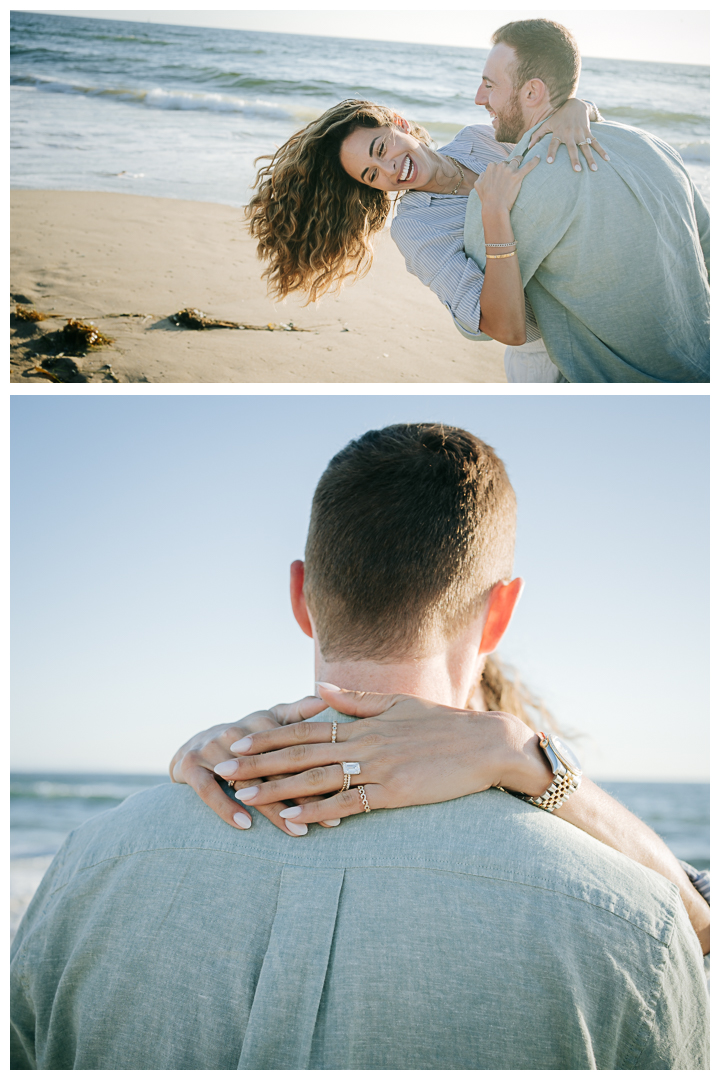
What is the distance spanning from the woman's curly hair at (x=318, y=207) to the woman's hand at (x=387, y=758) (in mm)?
2671

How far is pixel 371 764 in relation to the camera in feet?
4.28

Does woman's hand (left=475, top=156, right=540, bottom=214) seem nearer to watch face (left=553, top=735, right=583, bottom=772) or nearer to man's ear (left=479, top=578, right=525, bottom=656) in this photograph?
man's ear (left=479, top=578, right=525, bottom=656)

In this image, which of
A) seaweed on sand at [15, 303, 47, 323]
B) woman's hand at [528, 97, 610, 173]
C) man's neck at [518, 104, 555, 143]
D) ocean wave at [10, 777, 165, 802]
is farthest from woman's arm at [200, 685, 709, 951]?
ocean wave at [10, 777, 165, 802]

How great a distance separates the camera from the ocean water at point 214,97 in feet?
23.7

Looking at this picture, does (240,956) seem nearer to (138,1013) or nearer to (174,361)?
(138,1013)

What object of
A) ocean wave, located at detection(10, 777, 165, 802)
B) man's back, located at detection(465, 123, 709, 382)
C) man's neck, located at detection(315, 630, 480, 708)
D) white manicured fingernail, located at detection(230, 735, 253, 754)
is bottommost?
ocean wave, located at detection(10, 777, 165, 802)

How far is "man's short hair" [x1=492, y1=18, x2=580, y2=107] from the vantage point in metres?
2.69

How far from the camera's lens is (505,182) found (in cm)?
250

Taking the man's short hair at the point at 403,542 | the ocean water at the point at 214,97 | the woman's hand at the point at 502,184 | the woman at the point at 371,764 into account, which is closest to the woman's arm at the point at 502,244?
the woman's hand at the point at 502,184

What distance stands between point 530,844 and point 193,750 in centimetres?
71

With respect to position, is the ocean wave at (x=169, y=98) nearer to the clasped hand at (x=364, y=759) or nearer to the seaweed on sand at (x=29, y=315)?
the seaweed on sand at (x=29, y=315)

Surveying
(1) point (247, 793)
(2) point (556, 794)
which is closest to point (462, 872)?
(2) point (556, 794)

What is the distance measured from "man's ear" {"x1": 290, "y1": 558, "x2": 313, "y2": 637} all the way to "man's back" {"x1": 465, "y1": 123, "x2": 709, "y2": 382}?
4.94 feet
